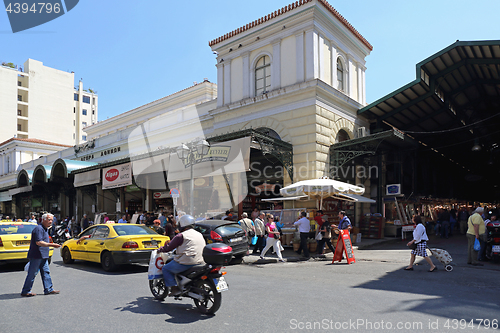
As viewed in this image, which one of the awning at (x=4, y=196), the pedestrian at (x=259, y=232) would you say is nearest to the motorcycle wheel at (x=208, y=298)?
the pedestrian at (x=259, y=232)

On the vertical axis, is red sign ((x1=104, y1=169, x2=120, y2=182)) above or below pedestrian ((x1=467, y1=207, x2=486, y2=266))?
above

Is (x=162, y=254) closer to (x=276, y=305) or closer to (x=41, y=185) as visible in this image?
(x=276, y=305)

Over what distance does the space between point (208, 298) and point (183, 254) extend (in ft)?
2.66

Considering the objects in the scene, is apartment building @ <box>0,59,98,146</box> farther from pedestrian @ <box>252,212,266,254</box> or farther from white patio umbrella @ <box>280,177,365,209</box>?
white patio umbrella @ <box>280,177,365,209</box>

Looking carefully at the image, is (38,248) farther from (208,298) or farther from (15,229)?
(15,229)

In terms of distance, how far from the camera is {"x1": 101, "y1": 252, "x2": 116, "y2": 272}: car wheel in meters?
10.6

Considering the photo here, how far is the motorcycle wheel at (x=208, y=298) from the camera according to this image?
596 centimetres

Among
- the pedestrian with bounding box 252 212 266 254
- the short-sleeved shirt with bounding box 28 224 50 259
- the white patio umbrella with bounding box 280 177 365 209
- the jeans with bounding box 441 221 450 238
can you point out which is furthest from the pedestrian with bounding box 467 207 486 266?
the short-sleeved shirt with bounding box 28 224 50 259

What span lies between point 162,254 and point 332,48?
17183mm

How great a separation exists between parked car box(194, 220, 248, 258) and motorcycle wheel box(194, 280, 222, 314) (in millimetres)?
6237

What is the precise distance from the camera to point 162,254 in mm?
6777

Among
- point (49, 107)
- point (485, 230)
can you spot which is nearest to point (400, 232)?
point (485, 230)

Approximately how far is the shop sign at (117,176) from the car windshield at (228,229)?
1238 centimetres

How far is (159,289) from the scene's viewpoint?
6.95 metres
